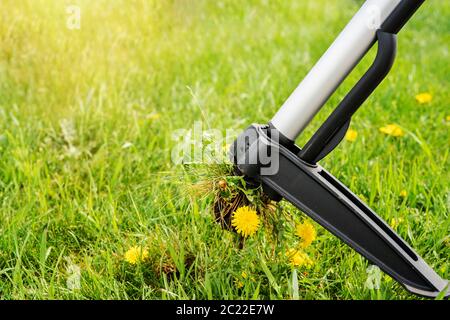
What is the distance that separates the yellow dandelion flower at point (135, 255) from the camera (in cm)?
138

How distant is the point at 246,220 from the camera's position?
1.30 metres

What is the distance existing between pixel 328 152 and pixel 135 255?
1.61 ft

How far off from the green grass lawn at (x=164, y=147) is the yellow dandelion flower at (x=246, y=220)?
0.16ft

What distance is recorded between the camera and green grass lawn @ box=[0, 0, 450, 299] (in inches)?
→ 54.2

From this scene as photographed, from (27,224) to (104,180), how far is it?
353mm

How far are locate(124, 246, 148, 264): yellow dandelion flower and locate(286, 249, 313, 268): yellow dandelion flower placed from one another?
32cm

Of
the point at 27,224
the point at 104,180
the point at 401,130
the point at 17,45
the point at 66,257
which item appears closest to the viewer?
the point at 66,257

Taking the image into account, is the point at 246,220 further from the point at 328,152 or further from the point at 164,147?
the point at 164,147

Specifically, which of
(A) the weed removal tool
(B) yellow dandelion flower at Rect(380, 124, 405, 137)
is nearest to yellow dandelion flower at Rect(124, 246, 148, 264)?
(A) the weed removal tool

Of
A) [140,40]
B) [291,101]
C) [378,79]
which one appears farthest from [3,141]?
[378,79]

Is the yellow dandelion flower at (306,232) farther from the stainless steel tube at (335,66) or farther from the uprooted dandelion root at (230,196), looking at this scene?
the stainless steel tube at (335,66)

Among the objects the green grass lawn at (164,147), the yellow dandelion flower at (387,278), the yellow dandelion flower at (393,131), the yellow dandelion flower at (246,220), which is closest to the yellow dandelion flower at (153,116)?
the green grass lawn at (164,147)

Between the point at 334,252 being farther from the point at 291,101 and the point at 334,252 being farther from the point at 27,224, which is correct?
the point at 27,224

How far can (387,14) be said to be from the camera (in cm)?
116
